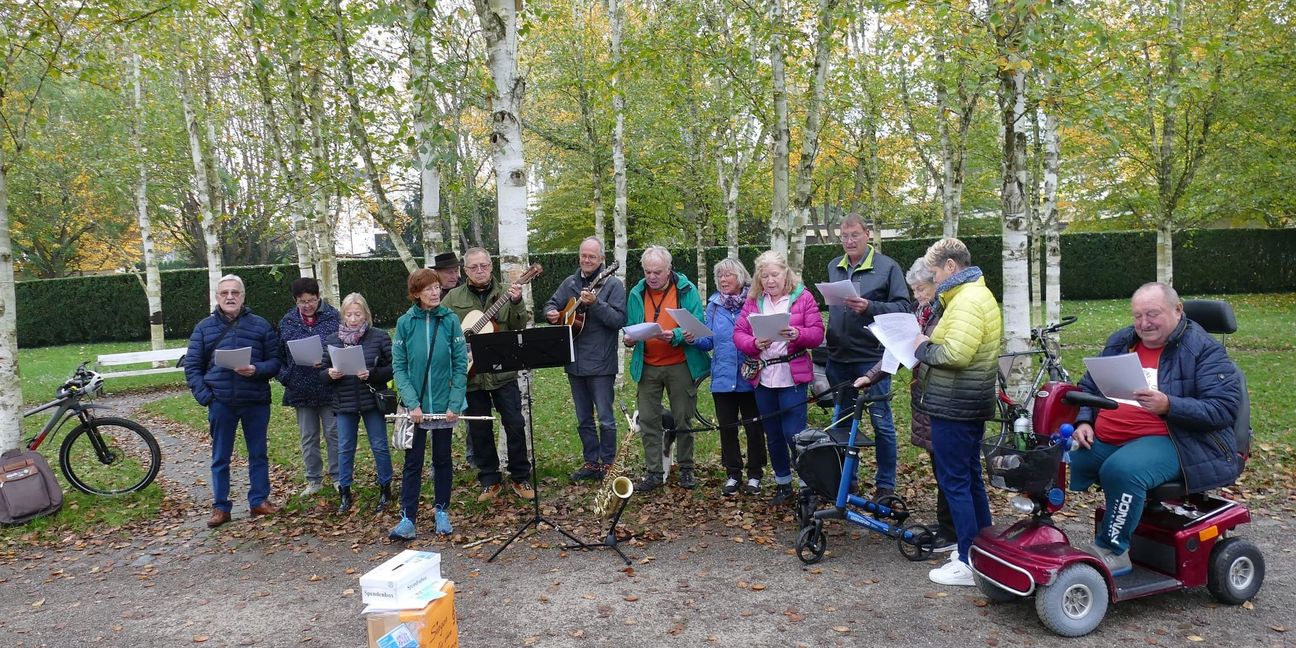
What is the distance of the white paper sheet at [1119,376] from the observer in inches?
144

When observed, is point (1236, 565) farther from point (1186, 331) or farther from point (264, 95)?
point (264, 95)

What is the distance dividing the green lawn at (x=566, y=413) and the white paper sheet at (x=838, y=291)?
192 cm

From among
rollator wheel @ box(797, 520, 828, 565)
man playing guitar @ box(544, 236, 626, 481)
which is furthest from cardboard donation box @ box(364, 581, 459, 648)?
man playing guitar @ box(544, 236, 626, 481)

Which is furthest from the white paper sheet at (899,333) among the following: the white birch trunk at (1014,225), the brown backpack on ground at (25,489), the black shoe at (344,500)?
the brown backpack on ground at (25,489)

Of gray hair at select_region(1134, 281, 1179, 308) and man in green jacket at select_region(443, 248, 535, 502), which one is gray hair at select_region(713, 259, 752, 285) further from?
gray hair at select_region(1134, 281, 1179, 308)

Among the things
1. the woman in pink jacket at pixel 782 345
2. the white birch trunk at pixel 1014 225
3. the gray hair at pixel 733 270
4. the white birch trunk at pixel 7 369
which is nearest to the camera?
the woman in pink jacket at pixel 782 345

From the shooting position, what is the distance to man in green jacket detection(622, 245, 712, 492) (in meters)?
6.16

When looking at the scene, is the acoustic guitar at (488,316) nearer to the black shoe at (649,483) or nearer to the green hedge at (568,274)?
the black shoe at (649,483)

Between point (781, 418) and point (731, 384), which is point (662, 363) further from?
point (781, 418)

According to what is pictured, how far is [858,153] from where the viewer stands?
18.4 m

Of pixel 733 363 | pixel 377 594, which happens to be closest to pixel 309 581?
pixel 377 594

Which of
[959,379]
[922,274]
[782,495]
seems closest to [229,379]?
[782,495]

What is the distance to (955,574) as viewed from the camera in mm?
4379

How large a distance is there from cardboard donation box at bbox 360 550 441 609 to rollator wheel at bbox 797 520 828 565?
2271 mm
